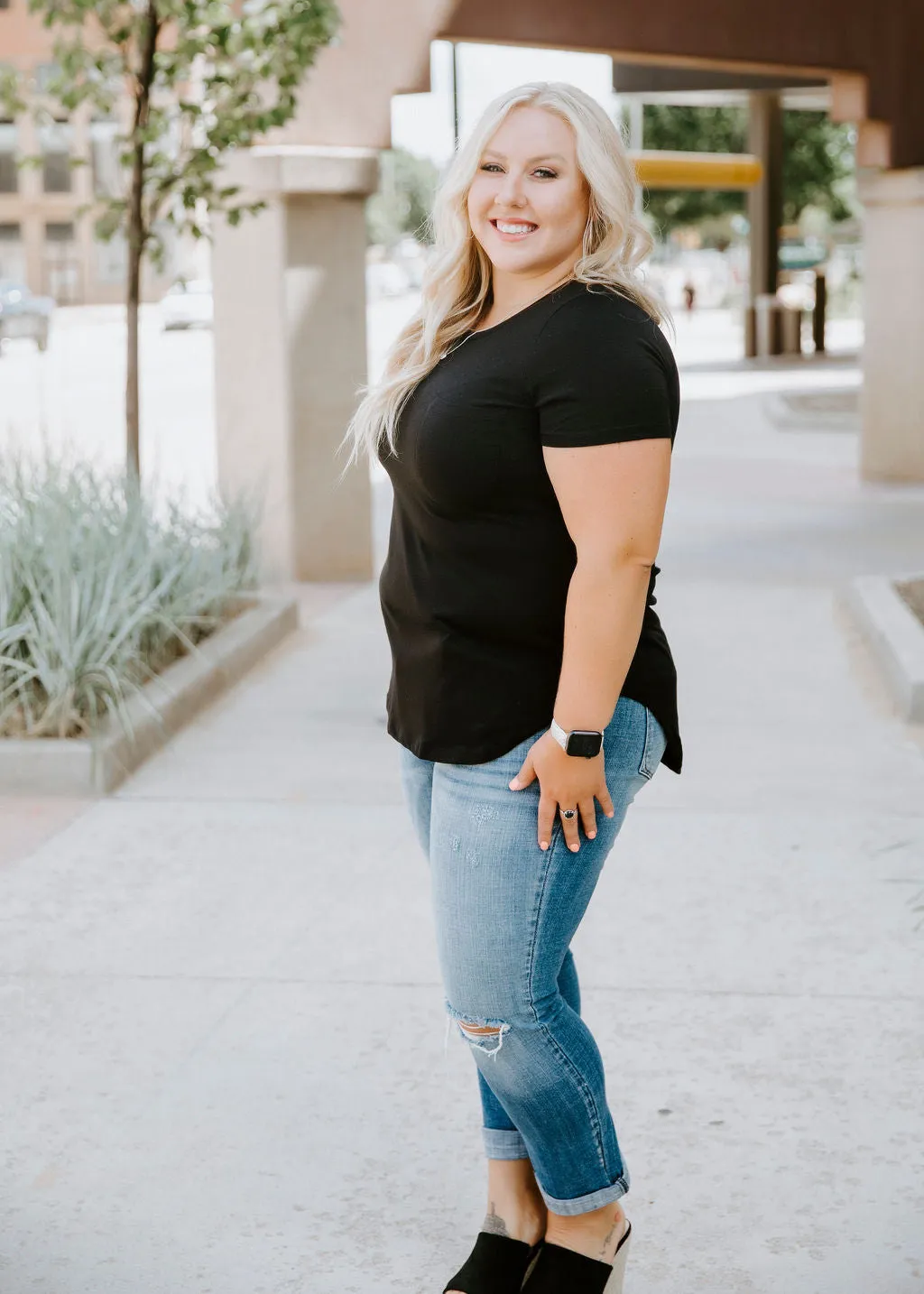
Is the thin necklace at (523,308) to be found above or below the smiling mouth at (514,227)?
below

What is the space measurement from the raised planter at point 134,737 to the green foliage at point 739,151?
33.0 meters

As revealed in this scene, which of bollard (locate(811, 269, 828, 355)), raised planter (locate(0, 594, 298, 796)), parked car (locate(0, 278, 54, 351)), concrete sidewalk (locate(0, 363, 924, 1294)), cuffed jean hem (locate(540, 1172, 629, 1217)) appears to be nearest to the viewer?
cuffed jean hem (locate(540, 1172, 629, 1217))

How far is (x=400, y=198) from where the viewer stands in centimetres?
9581

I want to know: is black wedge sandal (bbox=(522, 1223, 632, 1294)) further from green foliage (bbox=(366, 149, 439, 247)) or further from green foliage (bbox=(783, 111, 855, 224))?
green foliage (bbox=(366, 149, 439, 247))

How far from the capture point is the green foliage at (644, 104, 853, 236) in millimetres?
44250

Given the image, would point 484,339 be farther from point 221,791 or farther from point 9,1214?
point 221,791

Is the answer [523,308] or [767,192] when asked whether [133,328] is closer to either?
[523,308]

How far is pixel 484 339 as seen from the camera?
Answer: 2465 millimetres

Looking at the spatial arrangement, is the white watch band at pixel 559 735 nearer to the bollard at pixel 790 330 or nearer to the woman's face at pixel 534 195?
the woman's face at pixel 534 195

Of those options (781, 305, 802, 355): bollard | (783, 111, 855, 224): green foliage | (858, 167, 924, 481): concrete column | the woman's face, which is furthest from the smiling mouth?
(783, 111, 855, 224): green foliage

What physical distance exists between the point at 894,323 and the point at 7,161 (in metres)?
58.5

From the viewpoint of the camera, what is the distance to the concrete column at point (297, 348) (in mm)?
9500

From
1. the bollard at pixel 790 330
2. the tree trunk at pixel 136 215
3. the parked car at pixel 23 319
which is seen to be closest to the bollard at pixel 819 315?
the bollard at pixel 790 330

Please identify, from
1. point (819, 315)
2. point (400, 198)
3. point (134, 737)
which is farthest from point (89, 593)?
point (400, 198)
